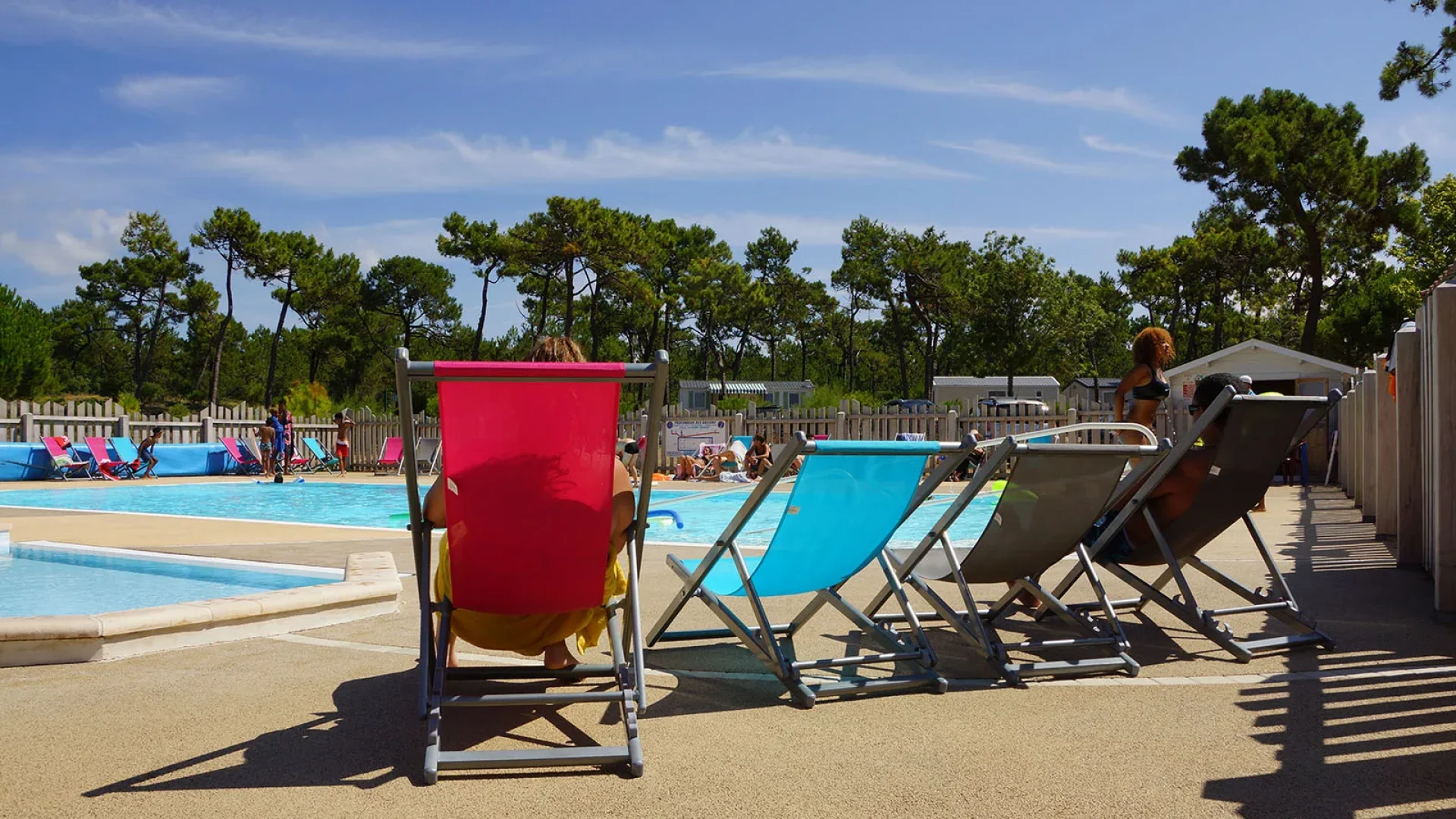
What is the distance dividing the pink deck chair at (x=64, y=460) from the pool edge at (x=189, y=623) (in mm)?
17381

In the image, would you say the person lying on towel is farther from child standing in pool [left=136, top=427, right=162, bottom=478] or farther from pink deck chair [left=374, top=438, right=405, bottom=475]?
child standing in pool [left=136, top=427, right=162, bottom=478]

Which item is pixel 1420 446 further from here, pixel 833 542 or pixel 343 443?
pixel 343 443

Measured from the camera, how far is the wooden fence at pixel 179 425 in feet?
68.9

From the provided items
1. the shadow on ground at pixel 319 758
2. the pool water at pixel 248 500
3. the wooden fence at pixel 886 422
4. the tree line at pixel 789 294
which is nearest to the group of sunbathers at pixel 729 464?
the wooden fence at pixel 886 422

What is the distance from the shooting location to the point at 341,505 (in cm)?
1579

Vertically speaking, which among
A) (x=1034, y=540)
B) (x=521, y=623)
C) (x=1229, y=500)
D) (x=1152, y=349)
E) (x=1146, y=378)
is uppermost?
(x=1152, y=349)

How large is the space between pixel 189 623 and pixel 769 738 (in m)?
2.73

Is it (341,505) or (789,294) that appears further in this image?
(789,294)

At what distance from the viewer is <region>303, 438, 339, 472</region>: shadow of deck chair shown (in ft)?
79.4

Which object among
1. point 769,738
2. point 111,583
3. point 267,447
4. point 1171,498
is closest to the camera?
point 769,738

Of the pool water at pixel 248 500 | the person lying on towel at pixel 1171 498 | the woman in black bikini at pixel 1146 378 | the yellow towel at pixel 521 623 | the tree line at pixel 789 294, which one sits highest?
the tree line at pixel 789 294

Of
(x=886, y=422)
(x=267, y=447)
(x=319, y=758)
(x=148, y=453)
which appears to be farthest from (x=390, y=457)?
(x=319, y=758)

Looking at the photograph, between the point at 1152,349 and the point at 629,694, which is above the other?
the point at 1152,349

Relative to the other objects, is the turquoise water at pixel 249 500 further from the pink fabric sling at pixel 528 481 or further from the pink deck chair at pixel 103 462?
the pink fabric sling at pixel 528 481
